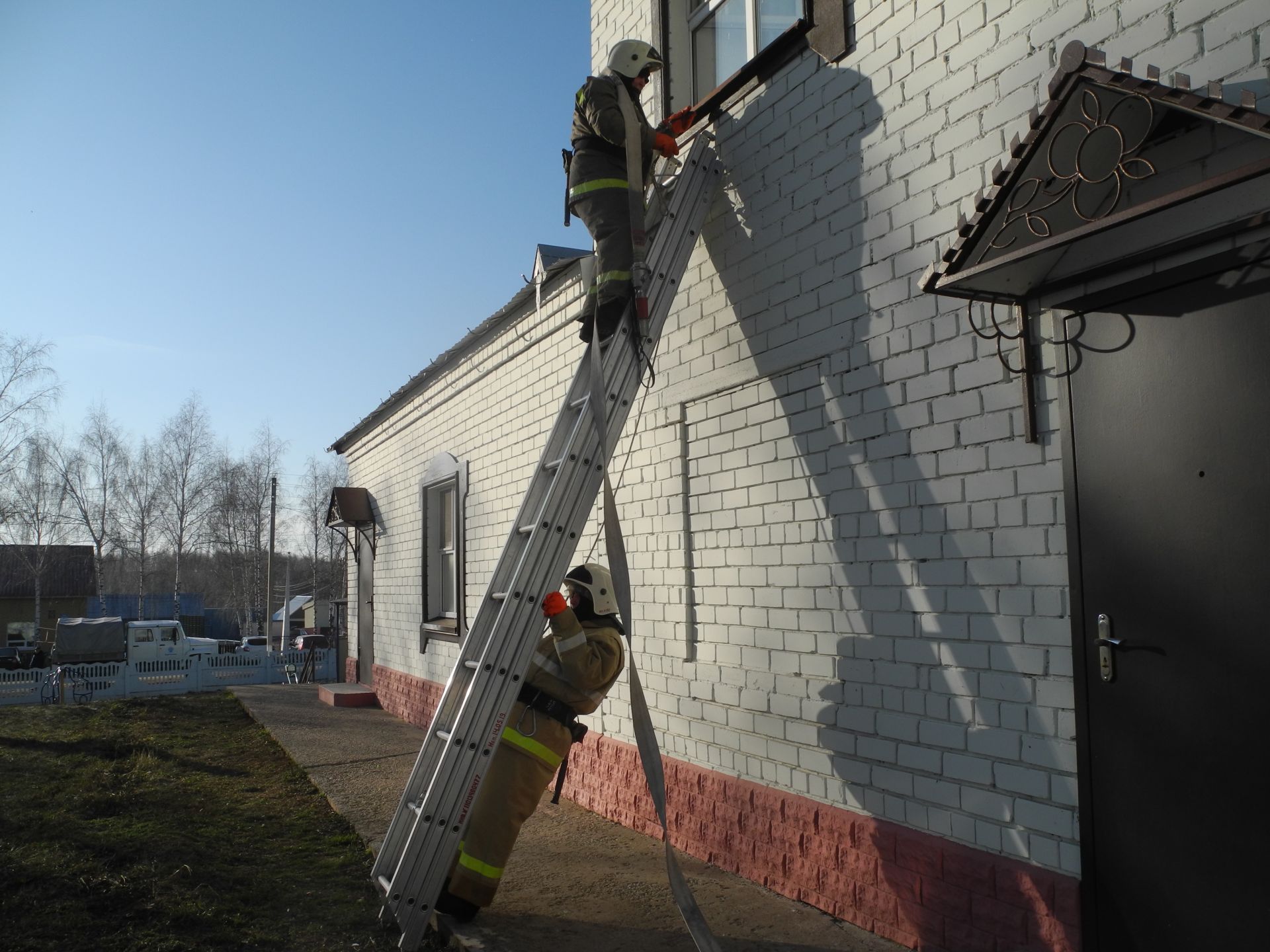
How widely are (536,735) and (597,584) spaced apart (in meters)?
0.84

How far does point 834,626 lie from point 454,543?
6452 mm

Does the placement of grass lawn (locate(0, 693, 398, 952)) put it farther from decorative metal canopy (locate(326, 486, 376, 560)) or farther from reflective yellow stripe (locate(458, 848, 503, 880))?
decorative metal canopy (locate(326, 486, 376, 560))

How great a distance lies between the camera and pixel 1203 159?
116 inches

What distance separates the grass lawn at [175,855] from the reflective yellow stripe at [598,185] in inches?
158

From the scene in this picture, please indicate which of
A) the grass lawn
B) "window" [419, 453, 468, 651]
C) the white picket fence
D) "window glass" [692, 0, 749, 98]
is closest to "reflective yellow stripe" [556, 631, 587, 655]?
the grass lawn

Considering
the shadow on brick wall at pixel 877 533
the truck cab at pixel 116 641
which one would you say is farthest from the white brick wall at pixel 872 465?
the truck cab at pixel 116 641

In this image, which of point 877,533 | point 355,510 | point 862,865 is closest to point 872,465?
point 877,533

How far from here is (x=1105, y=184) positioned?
319cm

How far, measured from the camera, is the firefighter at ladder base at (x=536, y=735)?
451 centimetres

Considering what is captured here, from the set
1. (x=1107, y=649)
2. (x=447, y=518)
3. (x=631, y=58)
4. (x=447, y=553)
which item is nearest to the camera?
(x=1107, y=649)

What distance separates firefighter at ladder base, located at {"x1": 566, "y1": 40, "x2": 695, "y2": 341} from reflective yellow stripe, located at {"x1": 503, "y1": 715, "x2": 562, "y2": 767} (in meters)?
2.18

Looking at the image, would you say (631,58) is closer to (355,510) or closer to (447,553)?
(447,553)

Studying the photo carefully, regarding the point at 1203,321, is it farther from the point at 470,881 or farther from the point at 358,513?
the point at 358,513

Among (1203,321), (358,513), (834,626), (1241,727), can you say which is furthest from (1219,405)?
(358,513)
